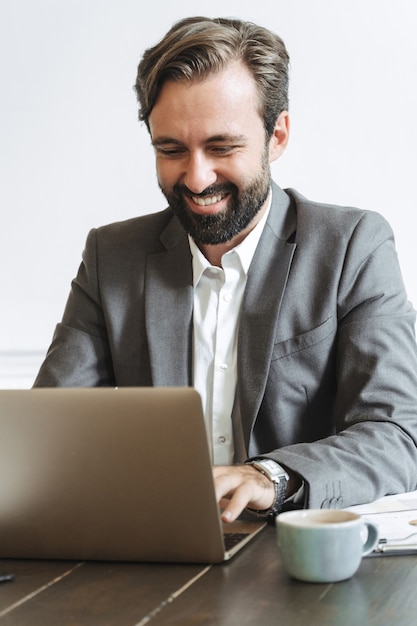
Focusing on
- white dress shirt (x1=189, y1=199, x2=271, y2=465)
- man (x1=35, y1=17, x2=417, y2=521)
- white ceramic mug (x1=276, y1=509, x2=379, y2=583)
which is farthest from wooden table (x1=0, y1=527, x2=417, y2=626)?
white dress shirt (x1=189, y1=199, x2=271, y2=465)

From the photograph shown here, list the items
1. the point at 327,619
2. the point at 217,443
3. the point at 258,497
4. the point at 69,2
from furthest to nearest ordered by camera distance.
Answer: the point at 69,2 → the point at 217,443 → the point at 258,497 → the point at 327,619

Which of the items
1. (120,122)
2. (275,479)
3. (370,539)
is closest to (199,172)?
(275,479)

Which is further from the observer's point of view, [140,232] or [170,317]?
[140,232]

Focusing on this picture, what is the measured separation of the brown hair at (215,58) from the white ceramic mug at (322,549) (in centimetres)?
106

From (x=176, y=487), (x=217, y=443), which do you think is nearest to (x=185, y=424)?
(x=176, y=487)

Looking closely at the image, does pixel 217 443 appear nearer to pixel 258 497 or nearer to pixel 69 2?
pixel 258 497

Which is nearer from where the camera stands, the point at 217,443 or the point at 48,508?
the point at 48,508

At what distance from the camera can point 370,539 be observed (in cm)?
102

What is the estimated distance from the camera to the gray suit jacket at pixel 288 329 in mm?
1617

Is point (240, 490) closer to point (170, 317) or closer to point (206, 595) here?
point (206, 595)

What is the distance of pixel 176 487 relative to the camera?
40.0 inches

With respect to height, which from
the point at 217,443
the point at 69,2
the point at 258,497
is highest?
the point at 69,2

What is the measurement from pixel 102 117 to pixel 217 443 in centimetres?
157

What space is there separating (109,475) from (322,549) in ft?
0.81
